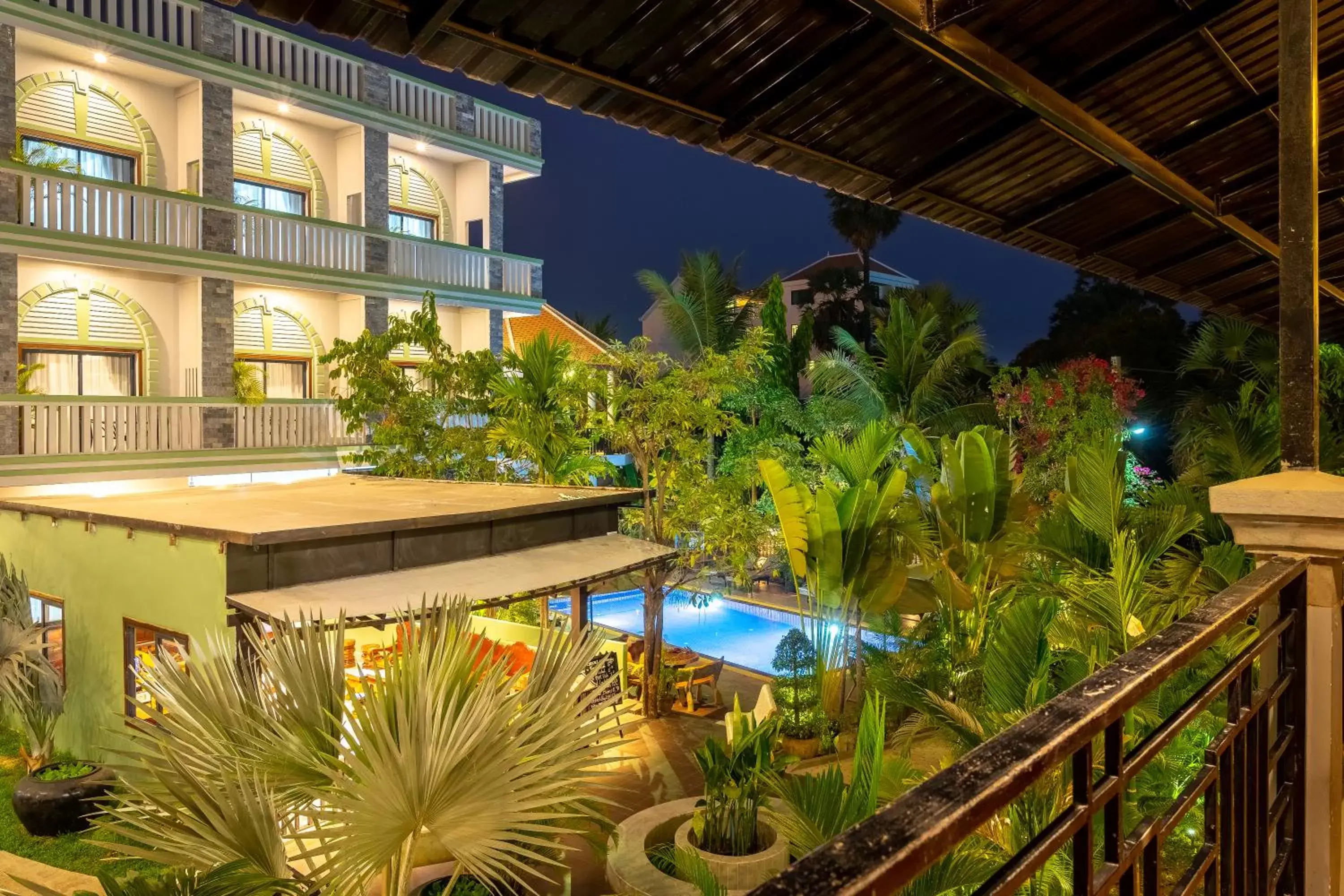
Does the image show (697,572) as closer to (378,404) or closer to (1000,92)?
(378,404)

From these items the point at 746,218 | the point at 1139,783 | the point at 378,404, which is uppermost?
the point at 746,218

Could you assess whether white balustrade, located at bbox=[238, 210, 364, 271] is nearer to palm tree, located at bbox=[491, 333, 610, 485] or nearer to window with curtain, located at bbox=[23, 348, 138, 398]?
window with curtain, located at bbox=[23, 348, 138, 398]

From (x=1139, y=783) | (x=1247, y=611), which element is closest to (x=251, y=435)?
(x=1139, y=783)

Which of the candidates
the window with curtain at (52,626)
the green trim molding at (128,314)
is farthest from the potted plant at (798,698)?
the green trim molding at (128,314)

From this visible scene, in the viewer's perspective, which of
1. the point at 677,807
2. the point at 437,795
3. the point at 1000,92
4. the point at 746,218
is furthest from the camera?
the point at 746,218

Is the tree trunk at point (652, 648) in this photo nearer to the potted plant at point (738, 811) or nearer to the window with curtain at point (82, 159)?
the potted plant at point (738, 811)

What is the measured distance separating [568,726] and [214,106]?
47.4 ft

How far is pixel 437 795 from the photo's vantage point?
3.11m

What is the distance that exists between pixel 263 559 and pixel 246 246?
951 cm

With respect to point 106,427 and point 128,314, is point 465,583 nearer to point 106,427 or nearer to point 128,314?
point 106,427

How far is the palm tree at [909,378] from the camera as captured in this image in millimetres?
21250

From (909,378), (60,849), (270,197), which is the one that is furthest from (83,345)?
(909,378)

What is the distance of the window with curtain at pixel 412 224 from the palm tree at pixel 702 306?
15.2 ft

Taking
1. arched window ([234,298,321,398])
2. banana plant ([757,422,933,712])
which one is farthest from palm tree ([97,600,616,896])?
arched window ([234,298,321,398])
